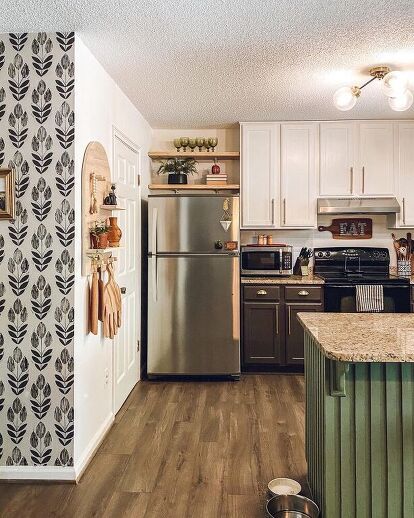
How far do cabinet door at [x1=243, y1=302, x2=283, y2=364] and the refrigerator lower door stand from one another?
170mm

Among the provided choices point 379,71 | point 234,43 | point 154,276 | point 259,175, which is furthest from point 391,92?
point 154,276

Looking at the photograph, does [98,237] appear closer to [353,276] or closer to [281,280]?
[281,280]

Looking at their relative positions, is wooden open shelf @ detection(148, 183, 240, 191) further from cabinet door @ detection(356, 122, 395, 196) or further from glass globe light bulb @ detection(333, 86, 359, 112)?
glass globe light bulb @ detection(333, 86, 359, 112)

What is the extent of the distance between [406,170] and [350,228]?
777 millimetres

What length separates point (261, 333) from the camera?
463cm

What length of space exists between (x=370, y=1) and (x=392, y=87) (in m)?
0.60

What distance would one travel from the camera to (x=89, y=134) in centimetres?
291

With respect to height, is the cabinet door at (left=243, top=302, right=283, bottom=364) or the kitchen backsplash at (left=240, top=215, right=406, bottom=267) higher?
the kitchen backsplash at (left=240, top=215, right=406, bottom=267)

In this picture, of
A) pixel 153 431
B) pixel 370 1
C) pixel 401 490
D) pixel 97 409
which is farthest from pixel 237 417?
pixel 370 1

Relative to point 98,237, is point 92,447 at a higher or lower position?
lower

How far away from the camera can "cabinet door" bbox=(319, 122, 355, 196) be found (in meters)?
4.78

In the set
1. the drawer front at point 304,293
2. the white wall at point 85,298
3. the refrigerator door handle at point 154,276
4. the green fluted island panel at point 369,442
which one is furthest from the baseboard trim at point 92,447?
the drawer front at point 304,293

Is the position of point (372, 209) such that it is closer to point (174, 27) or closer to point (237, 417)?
point (237, 417)

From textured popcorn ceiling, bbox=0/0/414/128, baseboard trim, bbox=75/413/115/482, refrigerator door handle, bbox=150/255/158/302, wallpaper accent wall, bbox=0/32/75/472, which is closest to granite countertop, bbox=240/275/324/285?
refrigerator door handle, bbox=150/255/158/302
